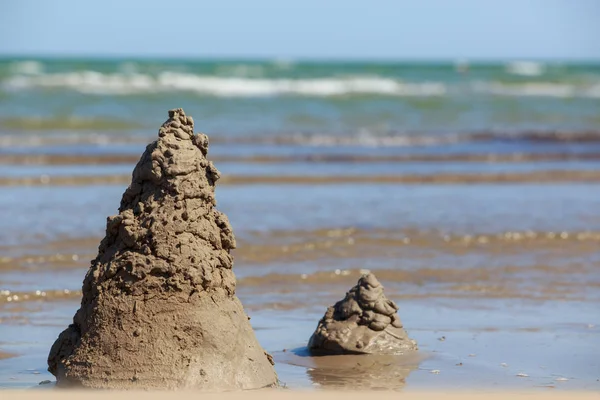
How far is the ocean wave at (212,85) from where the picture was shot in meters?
34.0

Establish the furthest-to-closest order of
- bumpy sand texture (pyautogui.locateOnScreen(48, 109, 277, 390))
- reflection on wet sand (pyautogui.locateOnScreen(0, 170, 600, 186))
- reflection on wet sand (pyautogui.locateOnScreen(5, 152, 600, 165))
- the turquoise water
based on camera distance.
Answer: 1. the turquoise water
2. reflection on wet sand (pyautogui.locateOnScreen(5, 152, 600, 165))
3. reflection on wet sand (pyautogui.locateOnScreen(0, 170, 600, 186))
4. bumpy sand texture (pyautogui.locateOnScreen(48, 109, 277, 390))

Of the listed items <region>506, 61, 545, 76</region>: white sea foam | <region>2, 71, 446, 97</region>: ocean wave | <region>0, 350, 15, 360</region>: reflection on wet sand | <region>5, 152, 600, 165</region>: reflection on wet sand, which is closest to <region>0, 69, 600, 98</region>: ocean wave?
<region>2, 71, 446, 97</region>: ocean wave

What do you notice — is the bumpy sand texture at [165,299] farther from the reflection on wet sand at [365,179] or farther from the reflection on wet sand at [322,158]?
the reflection on wet sand at [322,158]

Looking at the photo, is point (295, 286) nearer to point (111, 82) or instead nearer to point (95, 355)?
point (95, 355)

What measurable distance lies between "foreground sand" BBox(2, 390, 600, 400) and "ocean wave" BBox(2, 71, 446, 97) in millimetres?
28287

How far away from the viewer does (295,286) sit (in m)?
7.30

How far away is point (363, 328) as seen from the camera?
17.8ft

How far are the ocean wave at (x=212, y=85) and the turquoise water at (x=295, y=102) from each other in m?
0.05

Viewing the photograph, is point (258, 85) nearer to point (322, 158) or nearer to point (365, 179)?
point (322, 158)

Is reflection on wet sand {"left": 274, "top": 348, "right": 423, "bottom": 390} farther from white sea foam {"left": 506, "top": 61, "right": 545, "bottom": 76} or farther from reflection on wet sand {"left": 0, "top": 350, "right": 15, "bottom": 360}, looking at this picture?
white sea foam {"left": 506, "top": 61, "right": 545, "bottom": 76}

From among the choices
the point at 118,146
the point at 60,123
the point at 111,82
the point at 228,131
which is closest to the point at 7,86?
the point at 111,82

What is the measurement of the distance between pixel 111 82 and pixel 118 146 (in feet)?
62.8

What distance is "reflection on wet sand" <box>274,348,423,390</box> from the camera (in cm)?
466

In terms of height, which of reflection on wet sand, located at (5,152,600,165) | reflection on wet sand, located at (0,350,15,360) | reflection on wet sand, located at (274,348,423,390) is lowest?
reflection on wet sand, located at (274,348,423,390)
